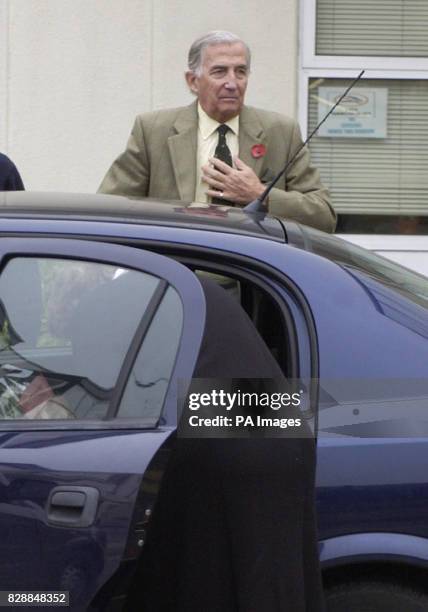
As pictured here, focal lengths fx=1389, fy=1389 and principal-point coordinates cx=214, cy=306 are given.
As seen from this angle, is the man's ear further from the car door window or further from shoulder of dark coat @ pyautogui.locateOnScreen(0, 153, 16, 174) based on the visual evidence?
the car door window

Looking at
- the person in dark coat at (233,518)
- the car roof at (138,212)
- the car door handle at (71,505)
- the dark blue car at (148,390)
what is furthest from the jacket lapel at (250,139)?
the car door handle at (71,505)

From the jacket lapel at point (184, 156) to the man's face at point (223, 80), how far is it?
0.34ft

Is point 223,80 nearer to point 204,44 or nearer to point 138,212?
point 204,44

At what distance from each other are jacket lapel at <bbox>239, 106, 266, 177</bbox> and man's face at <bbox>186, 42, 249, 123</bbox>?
0.06 m

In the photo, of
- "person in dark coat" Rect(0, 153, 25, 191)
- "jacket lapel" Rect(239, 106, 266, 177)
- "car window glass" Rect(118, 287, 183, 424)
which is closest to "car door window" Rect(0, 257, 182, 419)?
"car window glass" Rect(118, 287, 183, 424)

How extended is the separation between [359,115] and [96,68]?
168cm

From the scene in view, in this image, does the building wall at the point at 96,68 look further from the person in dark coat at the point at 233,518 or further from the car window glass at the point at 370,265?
the person in dark coat at the point at 233,518

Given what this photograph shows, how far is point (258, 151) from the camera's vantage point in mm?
4961

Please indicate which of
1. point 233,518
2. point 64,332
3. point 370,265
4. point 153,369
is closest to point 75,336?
point 64,332

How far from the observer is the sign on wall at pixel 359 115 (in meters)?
8.55

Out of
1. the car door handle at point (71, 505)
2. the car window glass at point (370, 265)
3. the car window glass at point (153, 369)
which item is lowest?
the car door handle at point (71, 505)

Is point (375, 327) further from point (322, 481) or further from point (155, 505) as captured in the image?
point (155, 505)

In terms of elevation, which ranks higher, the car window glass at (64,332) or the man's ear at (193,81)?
the man's ear at (193,81)

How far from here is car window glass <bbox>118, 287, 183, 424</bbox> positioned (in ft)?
10.6
